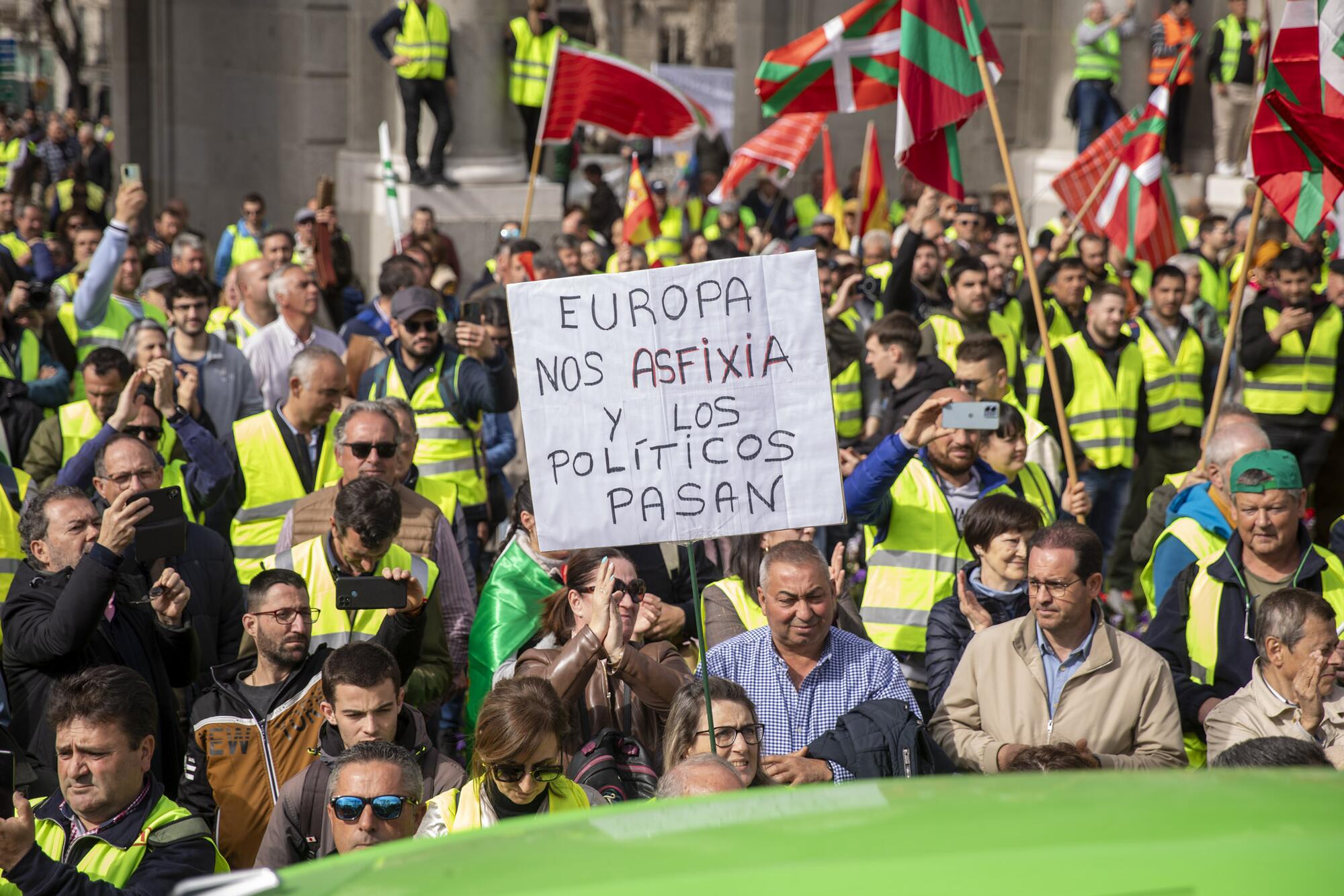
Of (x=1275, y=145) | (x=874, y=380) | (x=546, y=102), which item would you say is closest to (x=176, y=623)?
(x=1275, y=145)

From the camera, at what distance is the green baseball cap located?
5.51 metres

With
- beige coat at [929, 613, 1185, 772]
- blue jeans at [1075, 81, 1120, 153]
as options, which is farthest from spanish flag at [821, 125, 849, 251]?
beige coat at [929, 613, 1185, 772]

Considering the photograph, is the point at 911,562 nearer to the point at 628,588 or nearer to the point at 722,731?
the point at 628,588

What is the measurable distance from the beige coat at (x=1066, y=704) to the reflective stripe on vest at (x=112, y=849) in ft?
7.20

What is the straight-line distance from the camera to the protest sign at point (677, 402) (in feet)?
14.8

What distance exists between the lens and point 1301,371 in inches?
393

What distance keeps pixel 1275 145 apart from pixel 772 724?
3.43 meters

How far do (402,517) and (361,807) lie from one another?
7.22 ft

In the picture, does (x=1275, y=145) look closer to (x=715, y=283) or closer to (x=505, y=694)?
(x=715, y=283)

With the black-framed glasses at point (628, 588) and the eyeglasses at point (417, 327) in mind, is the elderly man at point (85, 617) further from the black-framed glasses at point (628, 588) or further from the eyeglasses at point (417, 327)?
the eyeglasses at point (417, 327)

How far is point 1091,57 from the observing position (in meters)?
19.5

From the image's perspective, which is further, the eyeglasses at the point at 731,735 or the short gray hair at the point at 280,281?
the short gray hair at the point at 280,281

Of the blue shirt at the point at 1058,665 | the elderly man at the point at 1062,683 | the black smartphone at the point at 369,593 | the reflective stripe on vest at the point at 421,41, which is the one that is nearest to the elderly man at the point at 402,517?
the black smartphone at the point at 369,593

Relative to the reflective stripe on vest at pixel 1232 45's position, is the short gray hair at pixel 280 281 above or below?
below
